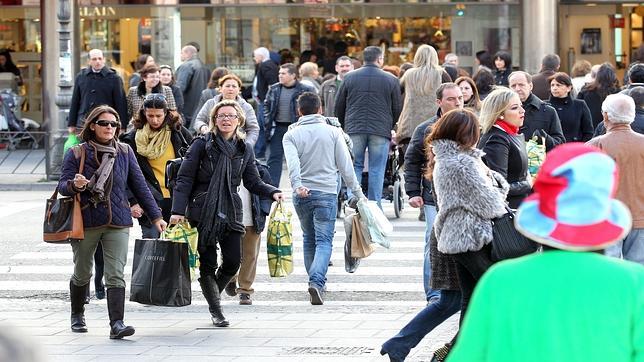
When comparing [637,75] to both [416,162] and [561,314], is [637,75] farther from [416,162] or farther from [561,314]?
[561,314]

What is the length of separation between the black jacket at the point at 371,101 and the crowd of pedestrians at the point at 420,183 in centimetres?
1

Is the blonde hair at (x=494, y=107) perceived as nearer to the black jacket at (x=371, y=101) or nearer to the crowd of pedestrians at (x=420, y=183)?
the crowd of pedestrians at (x=420, y=183)

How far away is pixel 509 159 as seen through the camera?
8.24 metres

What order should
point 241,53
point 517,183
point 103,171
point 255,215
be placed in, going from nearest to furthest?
point 517,183 → point 103,171 → point 255,215 → point 241,53

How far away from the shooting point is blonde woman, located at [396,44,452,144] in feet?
47.3

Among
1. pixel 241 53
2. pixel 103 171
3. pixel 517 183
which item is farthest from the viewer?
pixel 241 53

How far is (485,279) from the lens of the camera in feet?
11.3

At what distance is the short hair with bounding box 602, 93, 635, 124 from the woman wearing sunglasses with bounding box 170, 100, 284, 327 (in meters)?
2.61

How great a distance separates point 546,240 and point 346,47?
22.4 metres

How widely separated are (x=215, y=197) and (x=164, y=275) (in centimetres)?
65

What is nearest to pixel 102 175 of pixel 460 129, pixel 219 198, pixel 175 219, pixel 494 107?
pixel 175 219

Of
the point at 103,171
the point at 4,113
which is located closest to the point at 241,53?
the point at 4,113

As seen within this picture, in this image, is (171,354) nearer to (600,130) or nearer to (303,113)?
(303,113)

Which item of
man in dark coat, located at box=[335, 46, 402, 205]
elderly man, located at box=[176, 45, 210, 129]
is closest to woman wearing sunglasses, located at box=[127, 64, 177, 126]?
man in dark coat, located at box=[335, 46, 402, 205]
